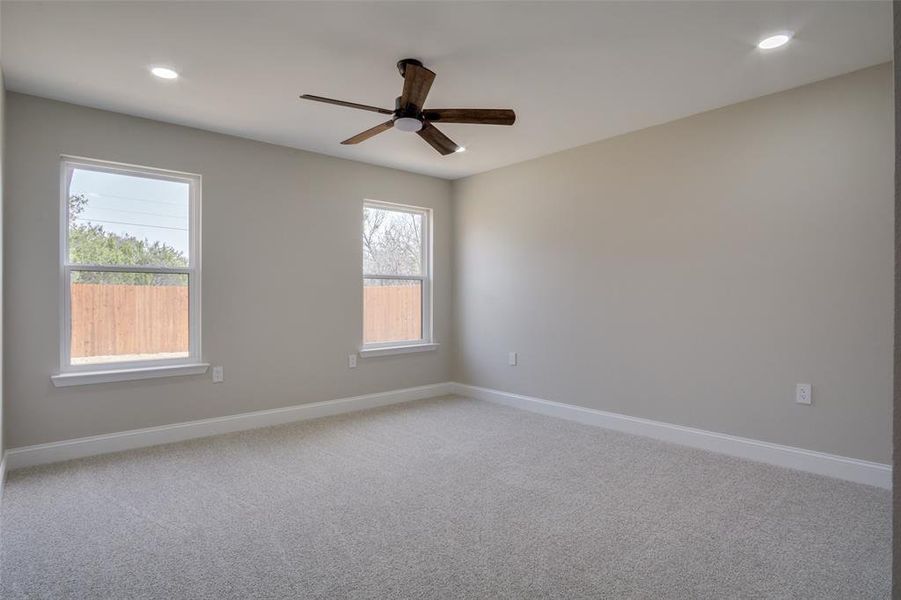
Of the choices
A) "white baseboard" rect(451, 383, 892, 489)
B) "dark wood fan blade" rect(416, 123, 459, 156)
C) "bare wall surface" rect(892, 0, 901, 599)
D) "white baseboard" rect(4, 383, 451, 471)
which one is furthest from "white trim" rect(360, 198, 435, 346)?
"bare wall surface" rect(892, 0, 901, 599)

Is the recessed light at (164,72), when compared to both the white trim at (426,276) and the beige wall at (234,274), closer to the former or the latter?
the beige wall at (234,274)

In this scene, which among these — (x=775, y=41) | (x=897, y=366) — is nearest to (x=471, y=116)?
(x=775, y=41)

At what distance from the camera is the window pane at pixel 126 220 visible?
11.3ft

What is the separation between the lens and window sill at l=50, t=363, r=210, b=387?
3.31 m

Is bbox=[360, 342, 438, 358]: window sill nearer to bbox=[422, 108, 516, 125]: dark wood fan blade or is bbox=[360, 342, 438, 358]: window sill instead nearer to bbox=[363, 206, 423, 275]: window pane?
bbox=[363, 206, 423, 275]: window pane

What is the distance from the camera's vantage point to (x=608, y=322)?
4.17m

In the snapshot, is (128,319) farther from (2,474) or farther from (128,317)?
(2,474)

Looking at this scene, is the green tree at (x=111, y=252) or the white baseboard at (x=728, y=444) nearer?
the white baseboard at (x=728, y=444)

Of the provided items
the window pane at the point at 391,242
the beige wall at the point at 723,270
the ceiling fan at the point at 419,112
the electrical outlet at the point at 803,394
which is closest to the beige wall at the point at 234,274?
the window pane at the point at 391,242

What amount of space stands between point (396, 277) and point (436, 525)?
3.14 metres

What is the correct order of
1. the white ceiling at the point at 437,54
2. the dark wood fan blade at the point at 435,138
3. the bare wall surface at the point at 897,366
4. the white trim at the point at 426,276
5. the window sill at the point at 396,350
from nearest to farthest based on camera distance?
the bare wall surface at the point at 897,366 < the white ceiling at the point at 437,54 < the dark wood fan blade at the point at 435,138 < the window sill at the point at 396,350 < the white trim at the point at 426,276

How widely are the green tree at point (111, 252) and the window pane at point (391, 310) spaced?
1753 millimetres

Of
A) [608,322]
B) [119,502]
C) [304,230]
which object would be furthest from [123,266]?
[608,322]

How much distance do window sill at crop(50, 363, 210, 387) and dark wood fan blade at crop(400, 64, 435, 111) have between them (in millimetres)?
2637
